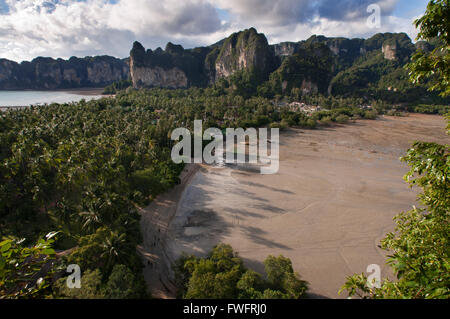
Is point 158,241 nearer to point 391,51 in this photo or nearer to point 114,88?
point 114,88

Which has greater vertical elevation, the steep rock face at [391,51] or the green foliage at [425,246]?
the steep rock face at [391,51]

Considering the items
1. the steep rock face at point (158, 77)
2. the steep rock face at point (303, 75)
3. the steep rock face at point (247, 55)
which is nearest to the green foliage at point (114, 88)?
the steep rock face at point (158, 77)

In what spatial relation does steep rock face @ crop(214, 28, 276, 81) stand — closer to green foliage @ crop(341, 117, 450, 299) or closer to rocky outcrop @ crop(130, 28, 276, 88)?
rocky outcrop @ crop(130, 28, 276, 88)

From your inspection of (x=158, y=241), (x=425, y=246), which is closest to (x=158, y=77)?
(x=158, y=241)

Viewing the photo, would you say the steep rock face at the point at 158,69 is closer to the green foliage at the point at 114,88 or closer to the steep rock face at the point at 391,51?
the green foliage at the point at 114,88

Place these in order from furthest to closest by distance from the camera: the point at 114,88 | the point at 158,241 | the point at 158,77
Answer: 1. the point at 158,77
2. the point at 114,88
3. the point at 158,241

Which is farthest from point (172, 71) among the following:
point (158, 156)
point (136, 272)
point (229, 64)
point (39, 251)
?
point (39, 251)
